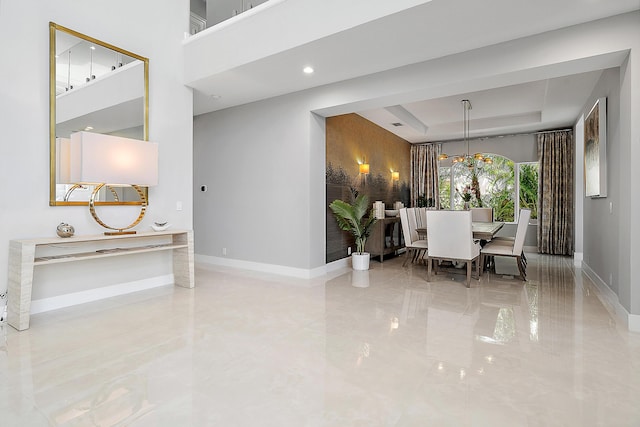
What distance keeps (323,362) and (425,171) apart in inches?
295

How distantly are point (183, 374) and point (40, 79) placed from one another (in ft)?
10.1

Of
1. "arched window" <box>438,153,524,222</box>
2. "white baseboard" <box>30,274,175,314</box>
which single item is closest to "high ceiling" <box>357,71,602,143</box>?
"arched window" <box>438,153,524,222</box>

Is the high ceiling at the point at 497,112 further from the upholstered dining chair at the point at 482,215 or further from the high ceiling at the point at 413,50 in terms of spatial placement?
the upholstered dining chair at the point at 482,215

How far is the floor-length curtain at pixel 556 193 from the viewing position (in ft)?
23.5

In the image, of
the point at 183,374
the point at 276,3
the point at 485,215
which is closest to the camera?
the point at 183,374

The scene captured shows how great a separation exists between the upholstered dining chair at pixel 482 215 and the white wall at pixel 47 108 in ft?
17.9

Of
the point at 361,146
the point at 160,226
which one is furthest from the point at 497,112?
the point at 160,226

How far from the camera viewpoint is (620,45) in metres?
2.89

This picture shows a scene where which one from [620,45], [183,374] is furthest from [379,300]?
[620,45]

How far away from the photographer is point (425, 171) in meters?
8.95

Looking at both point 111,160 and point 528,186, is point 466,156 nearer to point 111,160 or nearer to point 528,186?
point 528,186

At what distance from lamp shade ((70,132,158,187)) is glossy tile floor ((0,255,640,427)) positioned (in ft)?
4.20

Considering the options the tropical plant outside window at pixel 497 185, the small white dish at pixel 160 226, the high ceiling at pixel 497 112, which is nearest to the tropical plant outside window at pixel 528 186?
the tropical plant outside window at pixel 497 185

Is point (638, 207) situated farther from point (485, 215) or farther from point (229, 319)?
point (485, 215)
